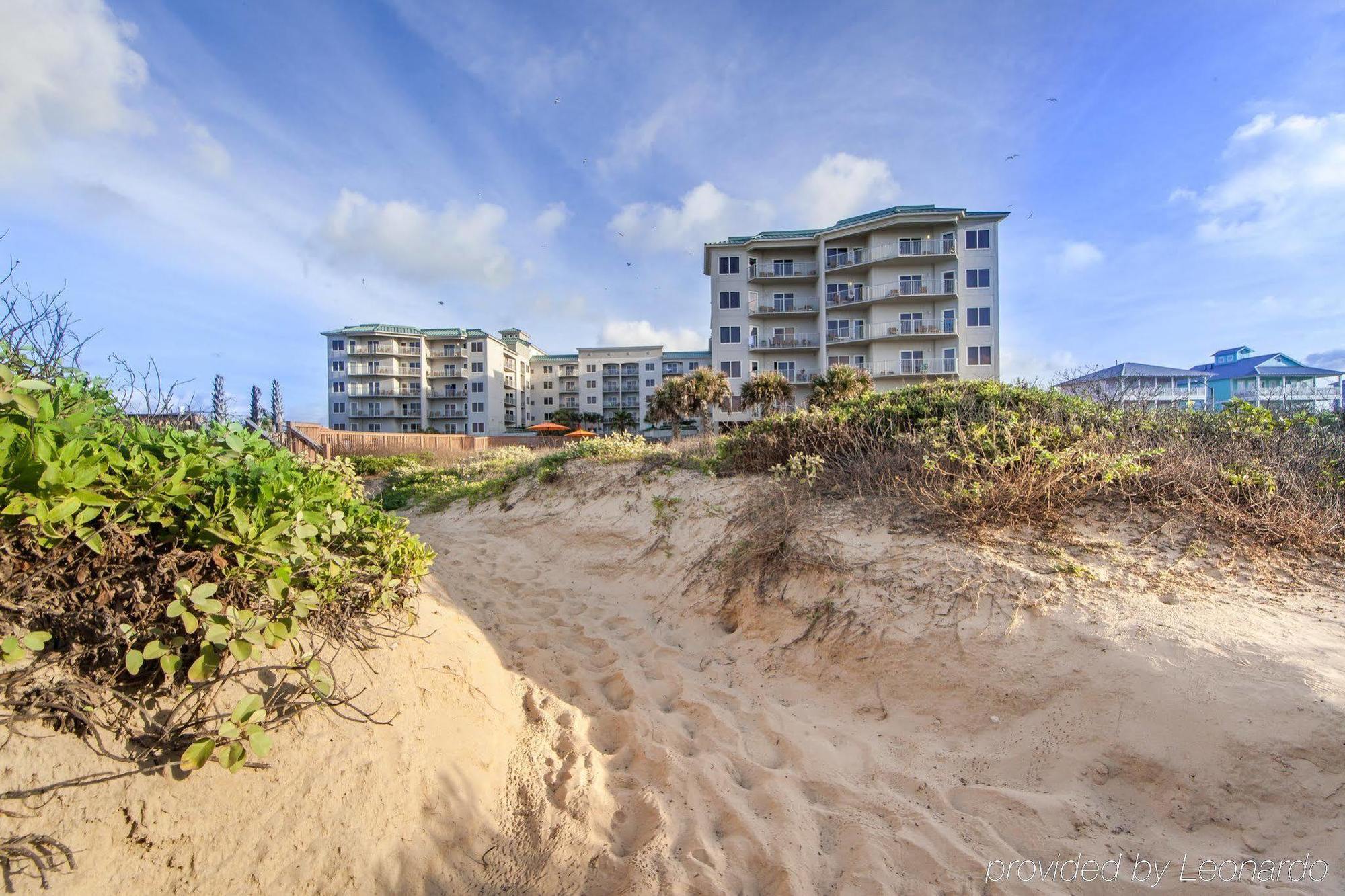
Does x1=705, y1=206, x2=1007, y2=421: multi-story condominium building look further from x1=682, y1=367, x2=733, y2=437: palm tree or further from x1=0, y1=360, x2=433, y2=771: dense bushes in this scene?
x1=0, y1=360, x2=433, y2=771: dense bushes

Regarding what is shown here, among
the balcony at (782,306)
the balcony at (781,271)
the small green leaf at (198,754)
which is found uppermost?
the balcony at (781,271)

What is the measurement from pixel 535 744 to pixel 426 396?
215 ft

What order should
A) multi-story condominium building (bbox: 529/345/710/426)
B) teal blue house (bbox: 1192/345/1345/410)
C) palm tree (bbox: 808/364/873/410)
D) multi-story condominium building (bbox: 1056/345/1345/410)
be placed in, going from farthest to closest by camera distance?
multi-story condominium building (bbox: 529/345/710/426) → teal blue house (bbox: 1192/345/1345/410) → palm tree (bbox: 808/364/873/410) → multi-story condominium building (bbox: 1056/345/1345/410)

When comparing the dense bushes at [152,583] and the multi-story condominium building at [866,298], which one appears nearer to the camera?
the dense bushes at [152,583]

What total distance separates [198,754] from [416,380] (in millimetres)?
67333

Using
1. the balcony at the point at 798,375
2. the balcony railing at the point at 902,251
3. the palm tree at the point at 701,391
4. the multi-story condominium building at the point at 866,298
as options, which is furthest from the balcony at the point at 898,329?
the palm tree at the point at 701,391

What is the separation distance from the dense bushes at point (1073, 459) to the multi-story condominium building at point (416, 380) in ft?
191

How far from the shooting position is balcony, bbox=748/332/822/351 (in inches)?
1534

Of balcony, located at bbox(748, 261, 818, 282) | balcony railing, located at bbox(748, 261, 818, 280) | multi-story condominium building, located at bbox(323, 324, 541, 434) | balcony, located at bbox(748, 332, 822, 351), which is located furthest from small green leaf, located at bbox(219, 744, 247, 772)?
multi-story condominium building, located at bbox(323, 324, 541, 434)

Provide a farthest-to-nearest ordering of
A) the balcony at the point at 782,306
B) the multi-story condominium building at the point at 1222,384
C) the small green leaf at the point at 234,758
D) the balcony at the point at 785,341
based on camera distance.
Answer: the balcony at the point at 782,306 → the balcony at the point at 785,341 → the multi-story condominium building at the point at 1222,384 → the small green leaf at the point at 234,758

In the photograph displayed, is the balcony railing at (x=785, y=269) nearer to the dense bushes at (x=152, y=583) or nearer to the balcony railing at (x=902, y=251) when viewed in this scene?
the balcony railing at (x=902, y=251)

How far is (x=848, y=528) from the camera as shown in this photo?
16.4ft

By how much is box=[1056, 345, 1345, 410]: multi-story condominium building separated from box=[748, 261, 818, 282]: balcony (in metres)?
19.8

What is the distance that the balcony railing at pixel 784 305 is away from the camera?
39281mm
